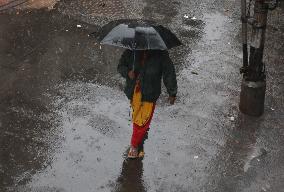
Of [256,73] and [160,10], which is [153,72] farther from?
[160,10]

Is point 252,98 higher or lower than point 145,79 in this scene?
lower

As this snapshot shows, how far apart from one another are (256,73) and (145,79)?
7.18ft

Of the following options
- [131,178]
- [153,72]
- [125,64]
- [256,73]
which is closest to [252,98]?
[256,73]

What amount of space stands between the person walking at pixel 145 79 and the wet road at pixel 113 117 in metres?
0.74

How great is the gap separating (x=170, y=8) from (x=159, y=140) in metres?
5.79

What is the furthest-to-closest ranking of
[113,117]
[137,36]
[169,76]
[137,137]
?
[113,117] < [137,137] < [169,76] < [137,36]

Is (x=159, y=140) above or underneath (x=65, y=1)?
underneath

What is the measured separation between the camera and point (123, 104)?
336 inches

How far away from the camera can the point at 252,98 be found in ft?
26.9

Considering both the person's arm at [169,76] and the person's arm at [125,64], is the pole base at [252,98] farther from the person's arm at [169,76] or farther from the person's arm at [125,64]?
the person's arm at [125,64]

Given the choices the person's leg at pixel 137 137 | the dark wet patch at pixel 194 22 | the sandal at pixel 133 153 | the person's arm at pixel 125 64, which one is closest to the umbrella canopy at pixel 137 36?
the person's arm at pixel 125 64

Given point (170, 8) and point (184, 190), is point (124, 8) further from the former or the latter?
point (184, 190)

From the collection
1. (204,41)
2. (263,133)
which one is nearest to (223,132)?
(263,133)

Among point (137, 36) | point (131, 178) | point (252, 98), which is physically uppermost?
point (137, 36)
